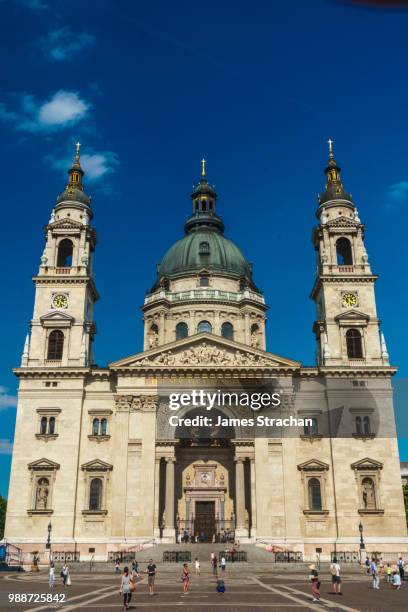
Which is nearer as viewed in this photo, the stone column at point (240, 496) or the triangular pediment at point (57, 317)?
the stone column at point (240, 496)

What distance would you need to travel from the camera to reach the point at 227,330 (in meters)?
67.6

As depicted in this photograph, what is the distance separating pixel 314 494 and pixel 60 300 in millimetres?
28523

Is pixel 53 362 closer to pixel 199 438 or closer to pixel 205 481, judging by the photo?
pixel 199 438

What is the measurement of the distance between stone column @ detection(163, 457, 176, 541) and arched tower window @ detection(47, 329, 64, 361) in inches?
545

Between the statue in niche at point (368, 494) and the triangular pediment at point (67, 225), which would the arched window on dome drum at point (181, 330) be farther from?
the statue in niche at point (368, 494)

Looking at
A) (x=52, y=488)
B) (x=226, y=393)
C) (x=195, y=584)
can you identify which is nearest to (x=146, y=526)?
(x=52, y=488)

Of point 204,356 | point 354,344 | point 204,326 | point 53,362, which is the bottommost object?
point 53,362

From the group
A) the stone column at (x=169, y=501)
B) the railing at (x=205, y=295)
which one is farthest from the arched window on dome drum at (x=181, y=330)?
the stone column at (x=169, y=501)

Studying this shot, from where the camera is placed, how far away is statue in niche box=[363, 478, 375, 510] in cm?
4991

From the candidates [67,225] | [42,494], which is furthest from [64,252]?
[42,494]

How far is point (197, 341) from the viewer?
54.2 metres

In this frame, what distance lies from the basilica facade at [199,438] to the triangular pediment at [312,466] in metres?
0.08

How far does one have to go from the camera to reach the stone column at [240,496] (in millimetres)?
49625

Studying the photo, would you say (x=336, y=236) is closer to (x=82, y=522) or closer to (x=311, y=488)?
(x=311, y=488)
